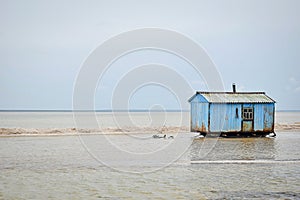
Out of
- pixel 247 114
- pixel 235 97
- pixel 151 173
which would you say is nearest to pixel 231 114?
pixel 247 114

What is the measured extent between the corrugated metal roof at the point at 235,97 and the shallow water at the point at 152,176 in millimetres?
8317

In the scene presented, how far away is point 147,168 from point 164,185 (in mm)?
3981

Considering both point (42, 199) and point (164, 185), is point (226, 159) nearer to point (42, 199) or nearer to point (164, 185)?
point (164, 185)

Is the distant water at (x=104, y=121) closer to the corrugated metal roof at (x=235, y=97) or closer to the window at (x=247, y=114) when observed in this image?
the corrugated metal roof at (x=235, y=97)

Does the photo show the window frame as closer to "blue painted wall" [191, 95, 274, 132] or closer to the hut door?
the hut door

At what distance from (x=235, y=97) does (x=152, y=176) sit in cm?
1851

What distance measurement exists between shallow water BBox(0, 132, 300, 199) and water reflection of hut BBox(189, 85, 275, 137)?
304 inches

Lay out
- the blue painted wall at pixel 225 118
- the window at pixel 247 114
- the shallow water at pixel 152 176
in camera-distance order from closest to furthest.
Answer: the shallow water at pixel 152 176 → the blue painted wall at pixel 225 118 → the window at pixel 247 114

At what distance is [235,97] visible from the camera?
109ft

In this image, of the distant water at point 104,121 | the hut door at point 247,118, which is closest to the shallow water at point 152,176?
the hut door at point 247,118

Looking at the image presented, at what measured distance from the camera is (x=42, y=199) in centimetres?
1221

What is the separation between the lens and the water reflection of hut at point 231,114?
1257 inches

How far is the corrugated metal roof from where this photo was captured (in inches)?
1270

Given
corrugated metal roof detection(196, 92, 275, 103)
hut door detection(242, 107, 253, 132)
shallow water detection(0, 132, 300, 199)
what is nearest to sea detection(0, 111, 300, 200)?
shallow water detection(0, 132, 300, 199)
